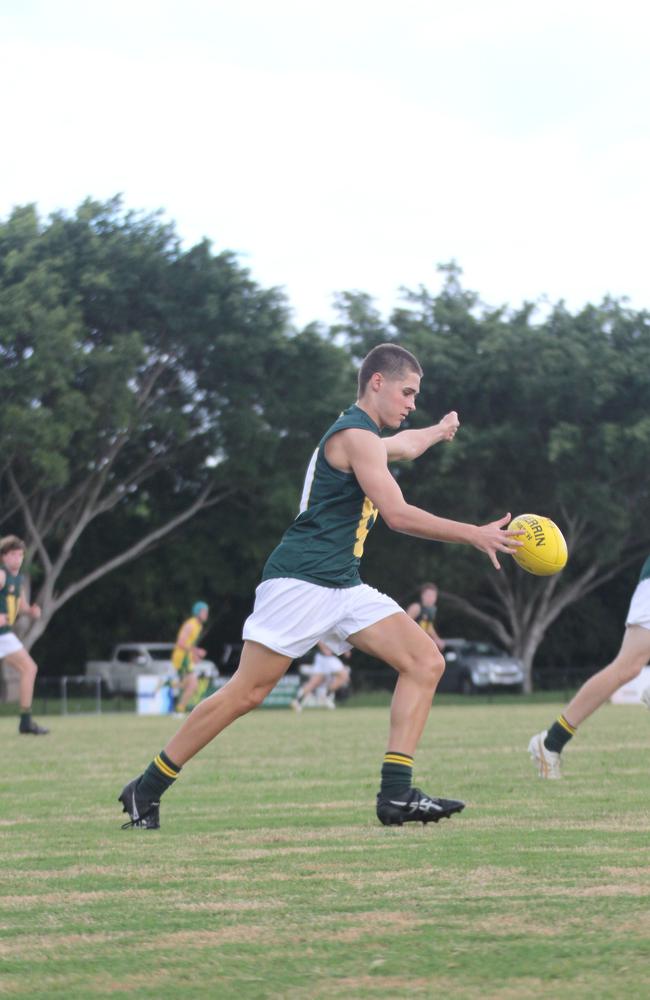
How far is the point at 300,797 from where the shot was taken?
10.4m

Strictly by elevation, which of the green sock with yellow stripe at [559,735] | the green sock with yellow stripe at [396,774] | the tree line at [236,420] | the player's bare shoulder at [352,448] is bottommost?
the green sock with yellow stripe at [396,774]

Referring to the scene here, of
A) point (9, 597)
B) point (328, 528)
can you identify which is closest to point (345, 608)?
point (328, 528)

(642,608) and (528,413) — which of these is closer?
(642,608)

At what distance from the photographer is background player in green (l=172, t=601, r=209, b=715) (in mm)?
30109

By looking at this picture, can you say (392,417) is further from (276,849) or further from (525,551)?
(276,849)

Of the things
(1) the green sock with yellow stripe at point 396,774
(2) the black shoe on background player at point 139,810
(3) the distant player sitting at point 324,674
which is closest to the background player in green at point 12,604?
(2) the black shoe on background player at point 139,810

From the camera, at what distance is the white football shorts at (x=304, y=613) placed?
8.13m

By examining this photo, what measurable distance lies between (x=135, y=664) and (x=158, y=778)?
41867mm

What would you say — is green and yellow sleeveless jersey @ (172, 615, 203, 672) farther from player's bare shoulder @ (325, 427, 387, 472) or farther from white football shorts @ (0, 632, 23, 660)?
player's bare shoulder @ (325, 427, 387, 472)

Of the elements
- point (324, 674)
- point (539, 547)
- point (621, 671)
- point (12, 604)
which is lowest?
point (324, 674)

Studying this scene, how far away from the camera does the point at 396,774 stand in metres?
8.36

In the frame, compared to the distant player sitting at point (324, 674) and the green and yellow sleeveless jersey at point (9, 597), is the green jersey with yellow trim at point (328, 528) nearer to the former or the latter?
the green and yellow sleeveless jersey at point (9, 597)

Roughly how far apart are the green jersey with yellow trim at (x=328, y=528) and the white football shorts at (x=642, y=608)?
11.0 ft

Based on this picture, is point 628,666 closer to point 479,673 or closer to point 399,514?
point 399,514
